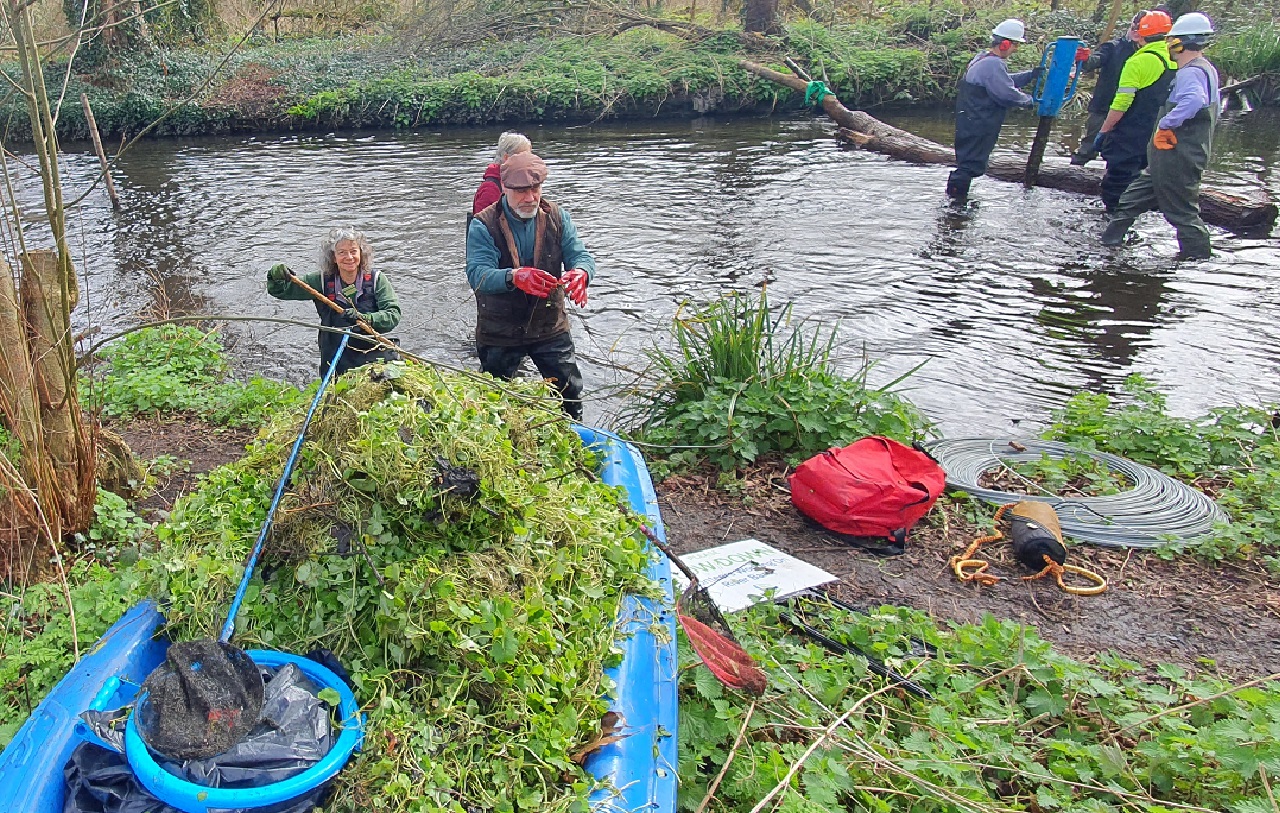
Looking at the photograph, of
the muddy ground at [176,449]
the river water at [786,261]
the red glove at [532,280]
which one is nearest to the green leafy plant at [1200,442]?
the river water at [786,261]

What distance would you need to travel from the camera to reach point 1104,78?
12938mm

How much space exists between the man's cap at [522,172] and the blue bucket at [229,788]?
3.33 meters

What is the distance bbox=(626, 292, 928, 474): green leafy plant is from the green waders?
5548 mm

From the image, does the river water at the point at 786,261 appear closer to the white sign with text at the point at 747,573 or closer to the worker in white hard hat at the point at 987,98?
the worker in white hard hat at the point at 987,98

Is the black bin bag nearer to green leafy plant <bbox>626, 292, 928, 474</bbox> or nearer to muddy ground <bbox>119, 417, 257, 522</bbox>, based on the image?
muddy ground <bbox>119, 417, 257, 522</bbox>

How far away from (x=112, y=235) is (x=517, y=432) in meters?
10.5

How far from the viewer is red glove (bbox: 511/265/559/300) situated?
4.80 m

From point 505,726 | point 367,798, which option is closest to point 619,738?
point 505,726

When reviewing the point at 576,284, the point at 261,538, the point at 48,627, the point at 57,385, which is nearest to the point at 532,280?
the point at 576,284

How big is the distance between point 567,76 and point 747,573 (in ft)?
58.9

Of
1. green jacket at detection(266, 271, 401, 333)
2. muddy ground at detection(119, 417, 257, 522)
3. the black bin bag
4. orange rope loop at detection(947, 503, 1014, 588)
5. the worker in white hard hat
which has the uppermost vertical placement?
the worker in white hard hat

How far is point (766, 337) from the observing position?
5.75 meters

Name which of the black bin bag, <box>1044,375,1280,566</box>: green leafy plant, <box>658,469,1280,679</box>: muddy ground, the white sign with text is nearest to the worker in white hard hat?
<box>1044,375,1280,566</box>: green leafy plant

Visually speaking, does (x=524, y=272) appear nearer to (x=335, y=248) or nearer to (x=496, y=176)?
(x=335, y=248)
